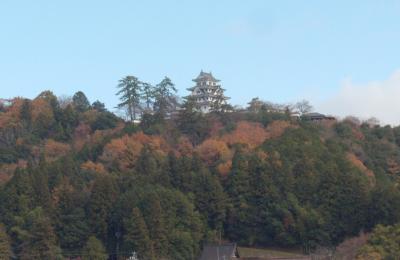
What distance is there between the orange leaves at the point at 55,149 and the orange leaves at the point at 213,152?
7668 mm

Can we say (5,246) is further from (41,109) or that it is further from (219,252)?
(41,109)

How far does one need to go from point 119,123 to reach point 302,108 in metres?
11.6

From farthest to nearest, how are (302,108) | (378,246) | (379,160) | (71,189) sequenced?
(302,108) → (379,160) → (71,189) → (378,246)

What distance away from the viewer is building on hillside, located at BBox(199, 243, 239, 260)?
33.6 m

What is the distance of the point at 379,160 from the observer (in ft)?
143

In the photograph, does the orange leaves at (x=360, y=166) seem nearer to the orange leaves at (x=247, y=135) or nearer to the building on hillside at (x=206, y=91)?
the orange leaves at (x=247, y=135)

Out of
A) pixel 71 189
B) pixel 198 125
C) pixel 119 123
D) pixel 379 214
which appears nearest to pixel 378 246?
pixel 379 214

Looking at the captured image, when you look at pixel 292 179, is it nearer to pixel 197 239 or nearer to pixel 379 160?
pixel 197 239

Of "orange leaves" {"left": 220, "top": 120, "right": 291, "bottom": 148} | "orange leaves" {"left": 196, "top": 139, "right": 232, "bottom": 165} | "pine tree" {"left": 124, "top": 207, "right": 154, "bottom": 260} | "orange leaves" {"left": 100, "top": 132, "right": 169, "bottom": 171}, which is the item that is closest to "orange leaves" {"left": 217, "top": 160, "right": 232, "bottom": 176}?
"orange leaves" {"left": 196, "top": 139, "right": 232, "bottom": 165}

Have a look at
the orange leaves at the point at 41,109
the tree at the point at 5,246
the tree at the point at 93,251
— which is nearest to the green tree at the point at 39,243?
the tree at the point at 5,246

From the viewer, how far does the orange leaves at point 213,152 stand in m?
40.4

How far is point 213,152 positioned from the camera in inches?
1609

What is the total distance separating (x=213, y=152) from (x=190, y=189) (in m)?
4.18

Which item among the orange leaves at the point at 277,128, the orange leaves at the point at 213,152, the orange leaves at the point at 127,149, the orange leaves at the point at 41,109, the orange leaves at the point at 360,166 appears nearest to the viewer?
the orange leaves at the point at 360,166
